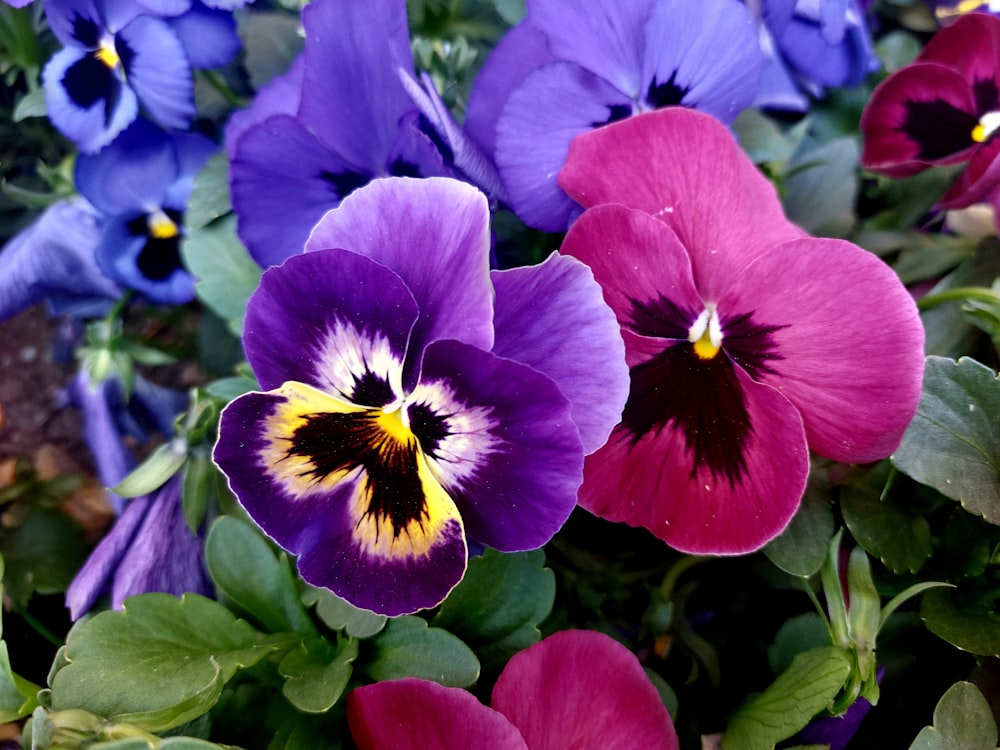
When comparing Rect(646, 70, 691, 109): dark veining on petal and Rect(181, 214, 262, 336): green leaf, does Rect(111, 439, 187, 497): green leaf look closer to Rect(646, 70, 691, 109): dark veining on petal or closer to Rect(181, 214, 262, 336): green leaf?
Rect(181, 214, 262, 336): green leaf

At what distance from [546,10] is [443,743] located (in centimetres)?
40

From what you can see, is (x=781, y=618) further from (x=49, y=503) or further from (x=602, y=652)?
(x=49, y=503)

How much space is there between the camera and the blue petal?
78 cm

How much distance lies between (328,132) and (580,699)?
1.17 feet

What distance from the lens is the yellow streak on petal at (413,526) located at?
0.40 meters

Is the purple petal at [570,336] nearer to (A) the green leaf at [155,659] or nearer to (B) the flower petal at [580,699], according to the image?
(B) the flower petal at [580,699]

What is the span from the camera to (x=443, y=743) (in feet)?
1.40

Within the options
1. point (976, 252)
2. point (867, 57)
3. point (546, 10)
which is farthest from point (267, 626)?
point (867, 57)

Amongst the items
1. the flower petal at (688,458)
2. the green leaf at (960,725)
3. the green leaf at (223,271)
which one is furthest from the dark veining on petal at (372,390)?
the green leaf at (960,725)

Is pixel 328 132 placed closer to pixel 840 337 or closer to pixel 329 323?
pixel 329 323

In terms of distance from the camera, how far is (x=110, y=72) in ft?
2.30

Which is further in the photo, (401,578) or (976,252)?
(976,252)

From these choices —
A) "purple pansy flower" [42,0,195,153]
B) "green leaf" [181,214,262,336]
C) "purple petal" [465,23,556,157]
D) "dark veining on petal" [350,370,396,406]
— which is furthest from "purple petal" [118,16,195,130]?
"dark veining on petal" [350,370,396,406]

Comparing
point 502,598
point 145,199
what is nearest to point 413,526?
point 502,598
